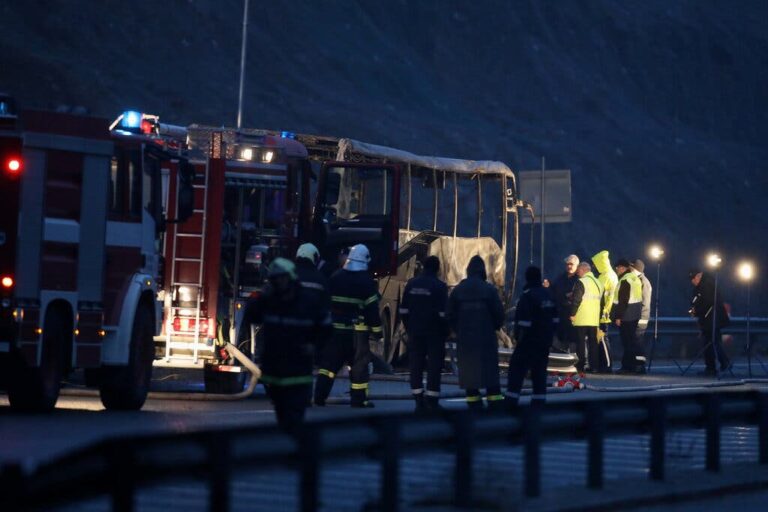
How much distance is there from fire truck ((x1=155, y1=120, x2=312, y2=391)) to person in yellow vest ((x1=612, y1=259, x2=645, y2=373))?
28.0 feet

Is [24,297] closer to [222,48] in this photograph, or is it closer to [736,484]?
[736,484]

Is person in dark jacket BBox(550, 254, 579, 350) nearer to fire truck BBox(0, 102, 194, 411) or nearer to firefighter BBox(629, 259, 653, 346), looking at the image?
firefighter BBox(629, 259, 653, 346)

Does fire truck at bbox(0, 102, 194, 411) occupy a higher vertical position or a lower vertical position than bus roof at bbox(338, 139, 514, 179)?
lower

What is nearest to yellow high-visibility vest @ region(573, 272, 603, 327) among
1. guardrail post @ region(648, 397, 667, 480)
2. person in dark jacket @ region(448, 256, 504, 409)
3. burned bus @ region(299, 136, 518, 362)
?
burned bus @ region(299, 136, 518, 362)

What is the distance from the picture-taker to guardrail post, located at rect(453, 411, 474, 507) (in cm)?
973

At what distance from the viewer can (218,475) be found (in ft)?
23.9

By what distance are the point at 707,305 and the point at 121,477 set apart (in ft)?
79.4

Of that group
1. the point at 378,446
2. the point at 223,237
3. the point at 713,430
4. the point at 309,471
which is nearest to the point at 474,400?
the point at 223,237

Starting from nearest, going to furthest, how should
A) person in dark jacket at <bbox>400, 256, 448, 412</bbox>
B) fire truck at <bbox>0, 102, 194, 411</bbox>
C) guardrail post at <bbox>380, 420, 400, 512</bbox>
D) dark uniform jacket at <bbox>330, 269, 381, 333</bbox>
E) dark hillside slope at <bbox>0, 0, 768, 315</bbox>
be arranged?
1. guardrail post at <bbox>380, 420, 400, 512</bbox>
2. fire truck at <bbox>0, 102, 194, 411</bbox>
3. person in dark jacket at <bbox>400, 256, 448, 412</bbox>
4. dark uniform jacket at <bbox>330, 269, 381, 333</bbox>
5. dark hillside slope at <bbox>0, 0, 768, 315</bbox>

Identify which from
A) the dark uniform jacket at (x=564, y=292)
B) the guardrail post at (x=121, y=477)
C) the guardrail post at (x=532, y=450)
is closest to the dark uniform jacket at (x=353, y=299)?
the guardrail post at (x=532, y=450)

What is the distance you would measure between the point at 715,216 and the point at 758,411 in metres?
Answer: 55.7

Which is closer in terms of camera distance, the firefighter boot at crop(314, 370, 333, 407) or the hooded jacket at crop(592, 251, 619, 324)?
the firefighter boot at crop(314, 370, 333, 407)

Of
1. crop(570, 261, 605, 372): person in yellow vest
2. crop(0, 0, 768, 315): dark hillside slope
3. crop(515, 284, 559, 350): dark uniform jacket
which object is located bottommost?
crop(515, 284, 559, 350): dark uniform jacket

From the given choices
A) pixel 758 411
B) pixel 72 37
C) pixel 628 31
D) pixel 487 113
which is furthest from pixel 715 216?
pixel 758 411
